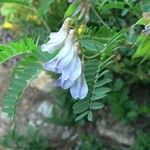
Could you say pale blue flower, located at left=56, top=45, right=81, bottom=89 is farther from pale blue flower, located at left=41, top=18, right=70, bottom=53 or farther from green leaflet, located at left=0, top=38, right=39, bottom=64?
green leaflet, located at left=0, top=38, right=39, bottom=64

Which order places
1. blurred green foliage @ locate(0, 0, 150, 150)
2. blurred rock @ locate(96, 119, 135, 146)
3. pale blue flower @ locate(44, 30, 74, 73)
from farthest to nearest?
blurred rock @ locate(96, 119, 135, 146), blurred green foliage @ locate(0, 0, 150, 150), pale blue flower @ locate(44, 30, 74, 73)

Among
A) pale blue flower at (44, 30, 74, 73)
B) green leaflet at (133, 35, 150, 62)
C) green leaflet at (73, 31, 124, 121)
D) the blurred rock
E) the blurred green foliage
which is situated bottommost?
the blurred rock

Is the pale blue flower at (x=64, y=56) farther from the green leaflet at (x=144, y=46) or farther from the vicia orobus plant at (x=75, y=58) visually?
the green leaflet at (x=144, y=46)

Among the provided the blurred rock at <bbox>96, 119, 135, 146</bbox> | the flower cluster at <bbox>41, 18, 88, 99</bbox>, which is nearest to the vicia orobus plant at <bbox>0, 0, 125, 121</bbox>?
the flower cluster at <bbox>41, 18, 88, 99</bbox>

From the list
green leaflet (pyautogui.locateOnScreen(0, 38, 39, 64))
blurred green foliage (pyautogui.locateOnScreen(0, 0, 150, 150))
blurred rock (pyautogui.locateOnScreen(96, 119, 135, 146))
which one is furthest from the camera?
blurred rock (pyautogui.locateOnScreen(96, 119, 135, 146))

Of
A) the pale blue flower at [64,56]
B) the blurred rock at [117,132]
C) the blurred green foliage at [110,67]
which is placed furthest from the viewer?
the blurred rock at [117,132]

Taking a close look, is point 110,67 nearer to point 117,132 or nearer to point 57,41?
Answer: point 117,132

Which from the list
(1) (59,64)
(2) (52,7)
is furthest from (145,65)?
(1) (59,64)

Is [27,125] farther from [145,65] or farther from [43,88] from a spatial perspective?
[145,65]

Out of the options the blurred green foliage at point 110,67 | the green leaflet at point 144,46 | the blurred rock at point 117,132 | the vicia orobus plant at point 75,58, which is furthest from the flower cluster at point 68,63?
the blurred rock at point 117,132
